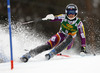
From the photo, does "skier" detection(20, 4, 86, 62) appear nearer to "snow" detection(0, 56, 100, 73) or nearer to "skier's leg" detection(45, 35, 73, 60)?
"skier's leg" detection(45, 35, 73, 60)

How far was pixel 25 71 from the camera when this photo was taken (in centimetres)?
235

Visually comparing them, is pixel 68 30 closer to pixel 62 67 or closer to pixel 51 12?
pixel 62 67

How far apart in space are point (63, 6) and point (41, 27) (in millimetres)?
1206

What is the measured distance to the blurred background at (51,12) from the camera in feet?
23.9

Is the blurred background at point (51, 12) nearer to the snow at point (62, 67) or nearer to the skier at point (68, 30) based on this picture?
the skier at point (68, 30)

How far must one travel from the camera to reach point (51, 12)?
769 cm

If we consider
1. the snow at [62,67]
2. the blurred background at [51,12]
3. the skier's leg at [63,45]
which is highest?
the blurred background at [51,12]

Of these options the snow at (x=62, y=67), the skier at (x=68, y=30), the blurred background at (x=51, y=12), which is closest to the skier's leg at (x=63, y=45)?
the skier at (x=68, y=30)

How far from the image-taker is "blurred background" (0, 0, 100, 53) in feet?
23.9

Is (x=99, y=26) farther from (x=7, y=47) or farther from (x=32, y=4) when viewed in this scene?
(x=7, y=47)

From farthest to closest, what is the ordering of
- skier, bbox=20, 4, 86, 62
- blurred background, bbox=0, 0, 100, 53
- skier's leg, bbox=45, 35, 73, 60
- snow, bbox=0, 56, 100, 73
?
1. blurred background, bbox=0, 0, 100, 53
2. skier, bbox=20, 4, 86, 62
3. skier's leg, bbox=45, 35, 73, 60
4. snow, bbox=0, 56, 100, 73

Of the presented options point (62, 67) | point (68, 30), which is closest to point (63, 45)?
point (68, 30)

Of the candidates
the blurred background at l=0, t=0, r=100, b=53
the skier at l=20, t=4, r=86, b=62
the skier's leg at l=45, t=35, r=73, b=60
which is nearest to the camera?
the skier's leg at l=45, t=35, r=73, b=60

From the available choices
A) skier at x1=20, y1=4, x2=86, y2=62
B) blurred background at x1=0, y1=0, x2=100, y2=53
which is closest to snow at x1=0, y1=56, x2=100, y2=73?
skier at x1=20, y1=4, x2=86, y2=62
